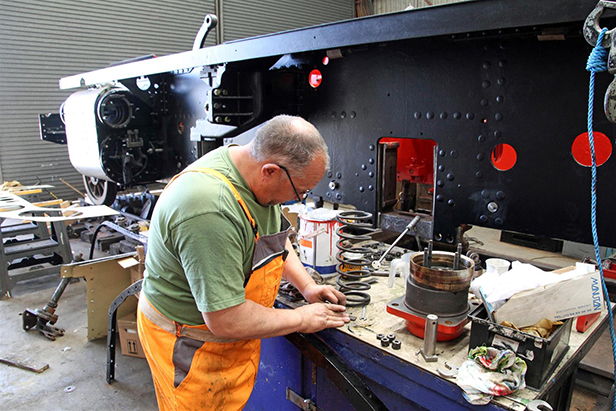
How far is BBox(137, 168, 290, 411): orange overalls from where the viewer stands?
4.83 ft

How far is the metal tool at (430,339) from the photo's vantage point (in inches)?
50.6

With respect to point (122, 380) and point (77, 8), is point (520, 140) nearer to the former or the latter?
point (122, 380)

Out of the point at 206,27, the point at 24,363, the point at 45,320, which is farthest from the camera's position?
the point at 45,320

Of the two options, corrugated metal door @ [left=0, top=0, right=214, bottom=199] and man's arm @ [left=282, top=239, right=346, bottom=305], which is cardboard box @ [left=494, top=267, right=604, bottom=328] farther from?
corrugated metal door @ [left=0, top=0, right=214, bottom=199]

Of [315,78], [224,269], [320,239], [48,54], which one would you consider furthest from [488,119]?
[48,54]

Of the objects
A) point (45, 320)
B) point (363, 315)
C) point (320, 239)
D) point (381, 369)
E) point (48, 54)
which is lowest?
point (45, 320)

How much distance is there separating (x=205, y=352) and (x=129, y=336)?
193 centimetres

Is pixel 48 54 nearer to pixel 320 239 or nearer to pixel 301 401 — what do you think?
pixel 320 239

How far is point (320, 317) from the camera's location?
1.51m

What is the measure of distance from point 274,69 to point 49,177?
5939mm

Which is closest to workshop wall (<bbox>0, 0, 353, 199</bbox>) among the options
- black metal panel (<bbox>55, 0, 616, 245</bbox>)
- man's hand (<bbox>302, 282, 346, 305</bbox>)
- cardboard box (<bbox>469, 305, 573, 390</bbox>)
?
black metal panel (<bbox>55, 0, 616, 245</bbox>)

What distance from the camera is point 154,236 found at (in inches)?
56.8

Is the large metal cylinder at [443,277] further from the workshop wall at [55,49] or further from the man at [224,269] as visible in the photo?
the workshop wall at [55,49]

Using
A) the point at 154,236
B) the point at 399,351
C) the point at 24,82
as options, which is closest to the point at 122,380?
the point at 154,236
